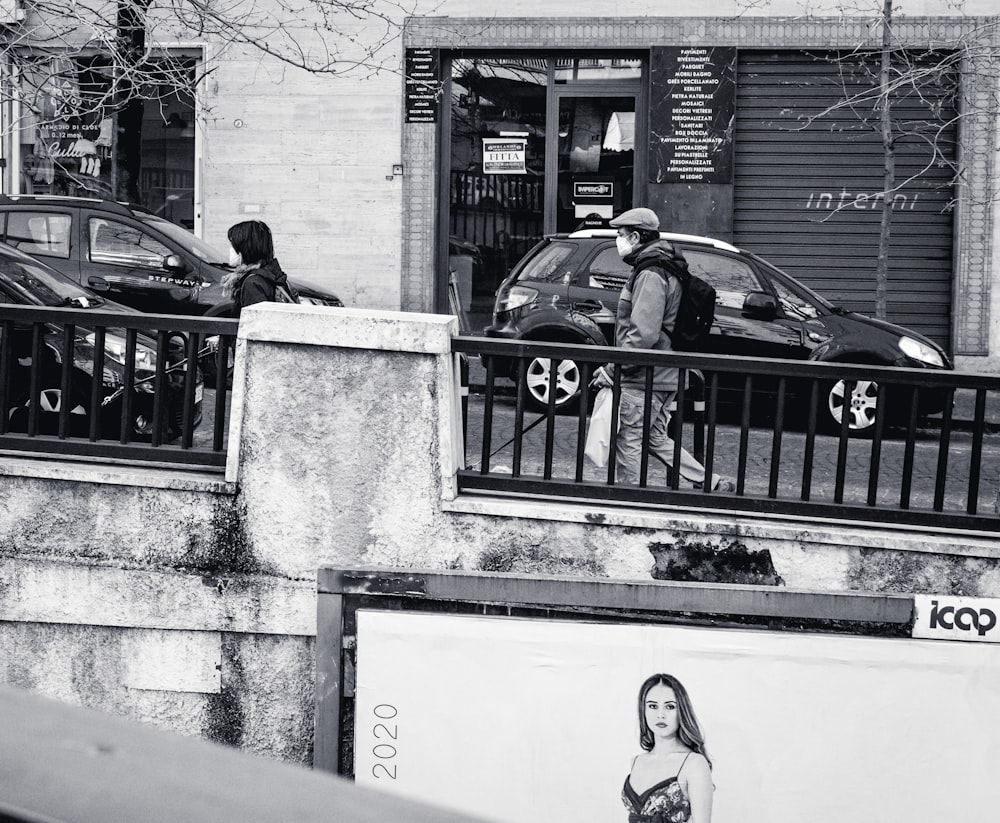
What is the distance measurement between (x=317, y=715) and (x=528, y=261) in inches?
288

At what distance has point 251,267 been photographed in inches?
303

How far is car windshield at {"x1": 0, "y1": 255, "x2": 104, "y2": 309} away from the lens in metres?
9.21

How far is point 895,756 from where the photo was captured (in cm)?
433

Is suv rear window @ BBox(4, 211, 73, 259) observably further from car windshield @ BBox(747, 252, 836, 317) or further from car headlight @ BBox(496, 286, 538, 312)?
car windshield @ BBox(747, 252, 836, 317)

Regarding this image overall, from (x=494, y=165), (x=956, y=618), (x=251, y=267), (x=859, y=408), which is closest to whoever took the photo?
(x=956, y=618)

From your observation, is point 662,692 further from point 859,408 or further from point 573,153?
point 573,153

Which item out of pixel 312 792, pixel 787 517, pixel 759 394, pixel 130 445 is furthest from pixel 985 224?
pixel 312 792

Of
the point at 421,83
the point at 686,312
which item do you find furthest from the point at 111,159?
the point at 686,312

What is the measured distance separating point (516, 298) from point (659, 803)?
24.6 ft

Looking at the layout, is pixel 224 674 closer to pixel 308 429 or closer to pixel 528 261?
pixel 308 429

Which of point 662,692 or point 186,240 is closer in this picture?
point 662,692

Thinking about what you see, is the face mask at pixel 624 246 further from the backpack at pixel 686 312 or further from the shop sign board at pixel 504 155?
the shop sign board at pixel 504 155

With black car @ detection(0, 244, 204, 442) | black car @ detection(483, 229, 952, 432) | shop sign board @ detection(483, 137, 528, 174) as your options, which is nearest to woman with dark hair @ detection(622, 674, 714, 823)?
black car @ detection(0, 244, 204, 442)

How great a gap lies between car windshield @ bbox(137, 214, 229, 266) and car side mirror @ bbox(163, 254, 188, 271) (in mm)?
194
